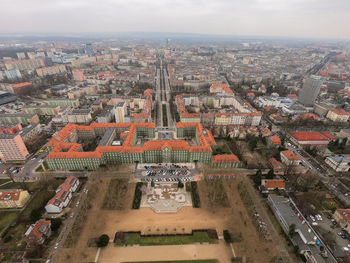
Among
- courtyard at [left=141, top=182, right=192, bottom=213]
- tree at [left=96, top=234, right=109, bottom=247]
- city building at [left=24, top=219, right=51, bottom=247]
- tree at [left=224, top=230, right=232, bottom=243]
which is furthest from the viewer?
courtyard at [left=141, top=182, right=192, bottom=213]

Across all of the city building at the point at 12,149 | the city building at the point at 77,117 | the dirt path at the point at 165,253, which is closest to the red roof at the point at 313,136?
the dirt path at the point at 165,253

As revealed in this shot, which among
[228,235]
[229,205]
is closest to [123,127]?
[229,205]

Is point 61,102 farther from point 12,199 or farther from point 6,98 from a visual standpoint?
point 12,199

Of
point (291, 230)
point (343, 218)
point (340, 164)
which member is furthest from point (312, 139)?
point (291, 230)

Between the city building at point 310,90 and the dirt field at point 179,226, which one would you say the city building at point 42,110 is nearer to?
the dirt field at point 179,226

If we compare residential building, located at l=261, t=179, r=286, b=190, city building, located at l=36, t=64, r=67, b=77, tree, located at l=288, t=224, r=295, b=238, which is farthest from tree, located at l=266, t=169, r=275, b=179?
city building, located at l=36, t=64, r=67, b=77

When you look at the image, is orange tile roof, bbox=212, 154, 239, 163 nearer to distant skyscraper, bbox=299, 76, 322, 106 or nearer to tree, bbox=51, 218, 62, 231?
tree, bbox=51, 218, 62, 231

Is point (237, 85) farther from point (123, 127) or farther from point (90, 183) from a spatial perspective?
point (90, 183)
